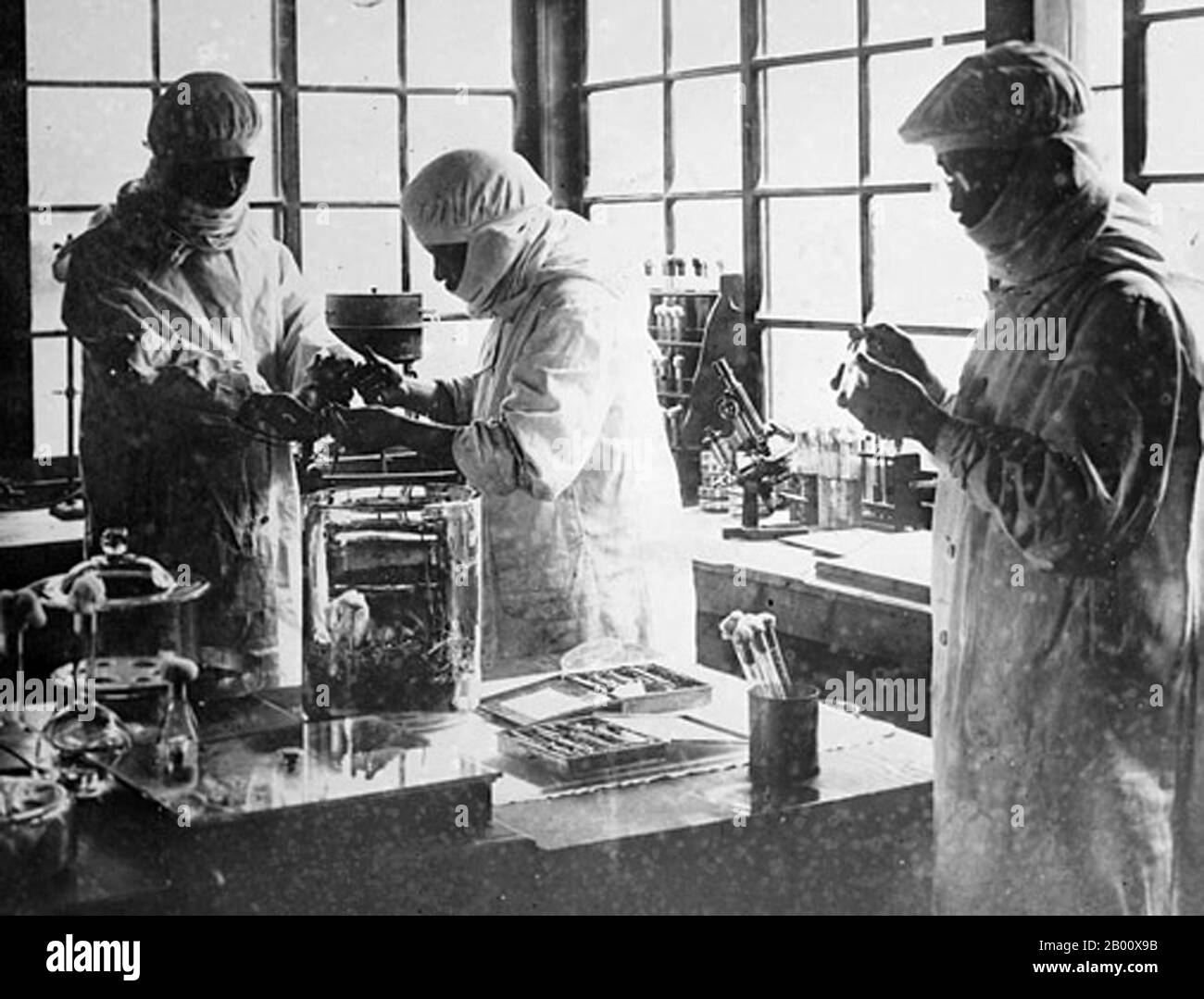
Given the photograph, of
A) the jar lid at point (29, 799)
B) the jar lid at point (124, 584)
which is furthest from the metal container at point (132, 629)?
the jar lid at point (29, 799)

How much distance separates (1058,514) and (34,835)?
1102 millimetres

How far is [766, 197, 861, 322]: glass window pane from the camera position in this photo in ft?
10.7

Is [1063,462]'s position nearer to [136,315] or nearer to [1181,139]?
[1181,139]

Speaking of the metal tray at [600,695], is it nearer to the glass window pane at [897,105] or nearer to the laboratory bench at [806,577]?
the laboratory bench at [806,577]

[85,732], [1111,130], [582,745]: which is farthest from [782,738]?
[1111,130]

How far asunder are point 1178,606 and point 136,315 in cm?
156

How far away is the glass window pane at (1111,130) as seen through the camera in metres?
2.60

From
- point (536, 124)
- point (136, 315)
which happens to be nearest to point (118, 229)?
point (136, 315)

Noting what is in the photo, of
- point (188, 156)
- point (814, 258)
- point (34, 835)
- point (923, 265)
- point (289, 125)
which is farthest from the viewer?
point (814, 258)

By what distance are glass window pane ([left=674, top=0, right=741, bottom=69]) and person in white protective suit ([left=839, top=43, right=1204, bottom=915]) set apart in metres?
1.37

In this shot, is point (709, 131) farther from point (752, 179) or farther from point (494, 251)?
point (494, 251)

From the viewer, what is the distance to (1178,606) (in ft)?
6.61

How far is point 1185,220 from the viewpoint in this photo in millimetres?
2516

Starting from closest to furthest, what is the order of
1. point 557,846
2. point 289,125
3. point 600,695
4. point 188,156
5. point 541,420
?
point 557,846 → point 600,695 → point 541,420 → point 188,156 → point 289,125
